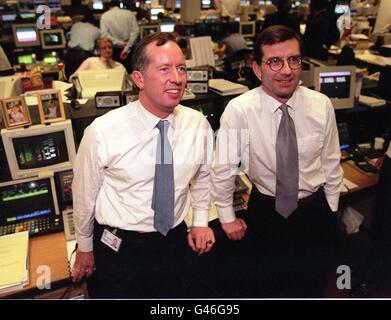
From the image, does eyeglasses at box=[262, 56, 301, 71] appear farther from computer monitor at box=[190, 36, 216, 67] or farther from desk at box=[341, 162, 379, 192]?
computer monitor at box=[190, 36, 216, 67]

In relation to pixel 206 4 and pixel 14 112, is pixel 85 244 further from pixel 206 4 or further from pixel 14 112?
pixel 206 4

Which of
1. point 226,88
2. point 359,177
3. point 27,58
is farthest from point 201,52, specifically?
point 27,58

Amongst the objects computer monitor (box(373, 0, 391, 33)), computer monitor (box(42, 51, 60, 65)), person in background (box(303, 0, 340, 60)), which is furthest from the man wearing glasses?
computer monitor (box(42, 51, 60, 65))

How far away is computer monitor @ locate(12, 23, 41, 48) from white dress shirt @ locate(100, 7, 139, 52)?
3.25 feet

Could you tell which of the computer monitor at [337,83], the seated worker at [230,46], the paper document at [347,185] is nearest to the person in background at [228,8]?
the seated worker at [230,46]

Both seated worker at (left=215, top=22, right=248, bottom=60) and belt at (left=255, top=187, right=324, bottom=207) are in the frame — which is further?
seated worker at (left=215, top=22, right=248, bottom=60)

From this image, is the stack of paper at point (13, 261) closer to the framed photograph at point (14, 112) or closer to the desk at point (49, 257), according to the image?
the desk at point (49, 257)

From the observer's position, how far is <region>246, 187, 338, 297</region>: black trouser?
1614 millimetres

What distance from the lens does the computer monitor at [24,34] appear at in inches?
201

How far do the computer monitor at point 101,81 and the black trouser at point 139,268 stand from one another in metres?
0.96
